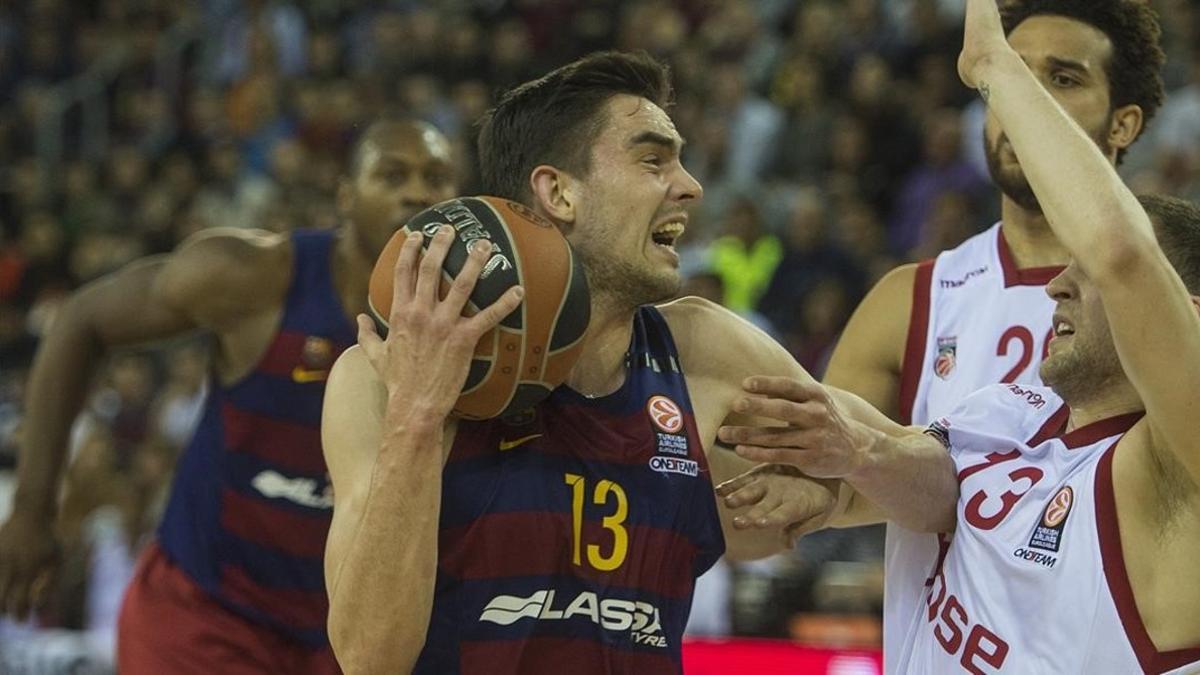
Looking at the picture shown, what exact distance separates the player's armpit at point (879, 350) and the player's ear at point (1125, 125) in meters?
0.69

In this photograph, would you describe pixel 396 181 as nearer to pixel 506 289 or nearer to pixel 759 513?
pixel 759 513

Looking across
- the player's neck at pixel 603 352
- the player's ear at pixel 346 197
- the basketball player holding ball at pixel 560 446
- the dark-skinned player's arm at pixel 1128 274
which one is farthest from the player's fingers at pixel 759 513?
the player's ear at pixel 346 197

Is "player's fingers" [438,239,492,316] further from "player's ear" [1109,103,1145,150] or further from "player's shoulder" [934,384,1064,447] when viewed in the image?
"player's ear" [1109,103,1145,150]

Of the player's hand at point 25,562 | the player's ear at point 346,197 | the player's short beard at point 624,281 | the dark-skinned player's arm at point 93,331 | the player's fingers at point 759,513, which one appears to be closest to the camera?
the player's fingers at point 759,513

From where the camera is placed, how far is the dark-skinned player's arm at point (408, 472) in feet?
11.5

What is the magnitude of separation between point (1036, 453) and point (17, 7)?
16534 mm

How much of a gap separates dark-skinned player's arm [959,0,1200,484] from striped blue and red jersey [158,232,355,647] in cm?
277

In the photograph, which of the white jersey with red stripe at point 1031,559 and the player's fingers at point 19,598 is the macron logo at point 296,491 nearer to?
the player's fingers at point 19,598

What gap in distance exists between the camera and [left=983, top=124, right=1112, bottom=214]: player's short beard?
16.3 ft

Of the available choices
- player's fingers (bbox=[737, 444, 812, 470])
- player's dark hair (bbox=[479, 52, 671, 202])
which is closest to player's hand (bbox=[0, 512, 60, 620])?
player's dark hair (bbox=[479, 52, 671, 202])

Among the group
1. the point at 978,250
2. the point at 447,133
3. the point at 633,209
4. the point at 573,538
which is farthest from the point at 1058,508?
the point at 447,133

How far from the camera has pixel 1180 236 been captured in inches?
148

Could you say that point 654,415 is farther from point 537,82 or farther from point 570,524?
point 537,82

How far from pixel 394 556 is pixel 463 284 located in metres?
0.55
